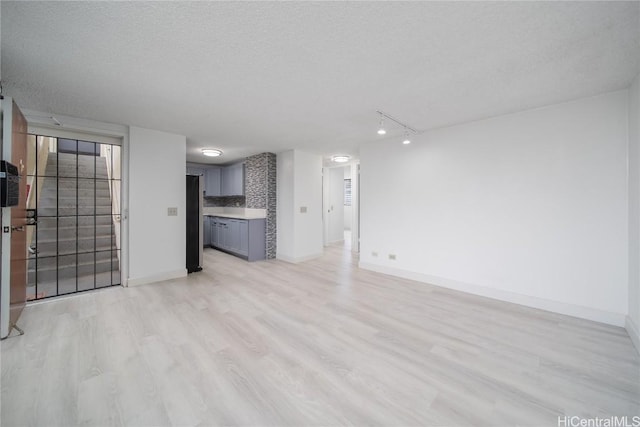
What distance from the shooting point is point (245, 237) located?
546 centimetres

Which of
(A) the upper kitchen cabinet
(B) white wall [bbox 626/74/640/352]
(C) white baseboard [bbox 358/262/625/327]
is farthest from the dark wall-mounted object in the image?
(B) white wall [bbox 626/74/640/352]

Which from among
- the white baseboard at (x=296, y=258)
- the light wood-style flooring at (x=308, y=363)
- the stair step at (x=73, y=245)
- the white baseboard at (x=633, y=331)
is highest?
the stair step at (x=73, y=245)

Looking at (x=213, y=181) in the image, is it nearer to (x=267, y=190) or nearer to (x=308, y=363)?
(x=267, y=190)

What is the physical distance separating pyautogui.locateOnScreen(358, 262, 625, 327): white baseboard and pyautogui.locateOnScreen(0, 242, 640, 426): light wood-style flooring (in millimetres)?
119

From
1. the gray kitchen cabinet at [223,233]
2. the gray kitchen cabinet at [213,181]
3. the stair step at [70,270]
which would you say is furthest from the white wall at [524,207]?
the stair step at [70,270]

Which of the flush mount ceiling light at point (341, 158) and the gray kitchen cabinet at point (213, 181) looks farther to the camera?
the gray kitchen cabinet at point (213, 181)

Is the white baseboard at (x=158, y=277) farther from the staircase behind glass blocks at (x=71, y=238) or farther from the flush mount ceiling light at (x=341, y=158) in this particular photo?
the flush mount ceiling light at (x=341, y=158)

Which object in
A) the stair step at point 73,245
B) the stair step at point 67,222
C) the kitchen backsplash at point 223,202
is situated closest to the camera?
the stair step at point 73,245

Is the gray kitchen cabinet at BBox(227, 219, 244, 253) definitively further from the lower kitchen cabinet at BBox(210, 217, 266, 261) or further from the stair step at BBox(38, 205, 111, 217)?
the stair step at BBox(38, 205, 111, 217)

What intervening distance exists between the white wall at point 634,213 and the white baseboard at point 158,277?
5643mm

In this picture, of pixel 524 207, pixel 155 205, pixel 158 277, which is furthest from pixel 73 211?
pixel 524 207

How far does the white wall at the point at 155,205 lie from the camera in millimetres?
3686

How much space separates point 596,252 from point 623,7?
2.40 m

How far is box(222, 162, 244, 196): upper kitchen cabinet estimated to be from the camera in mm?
6316
